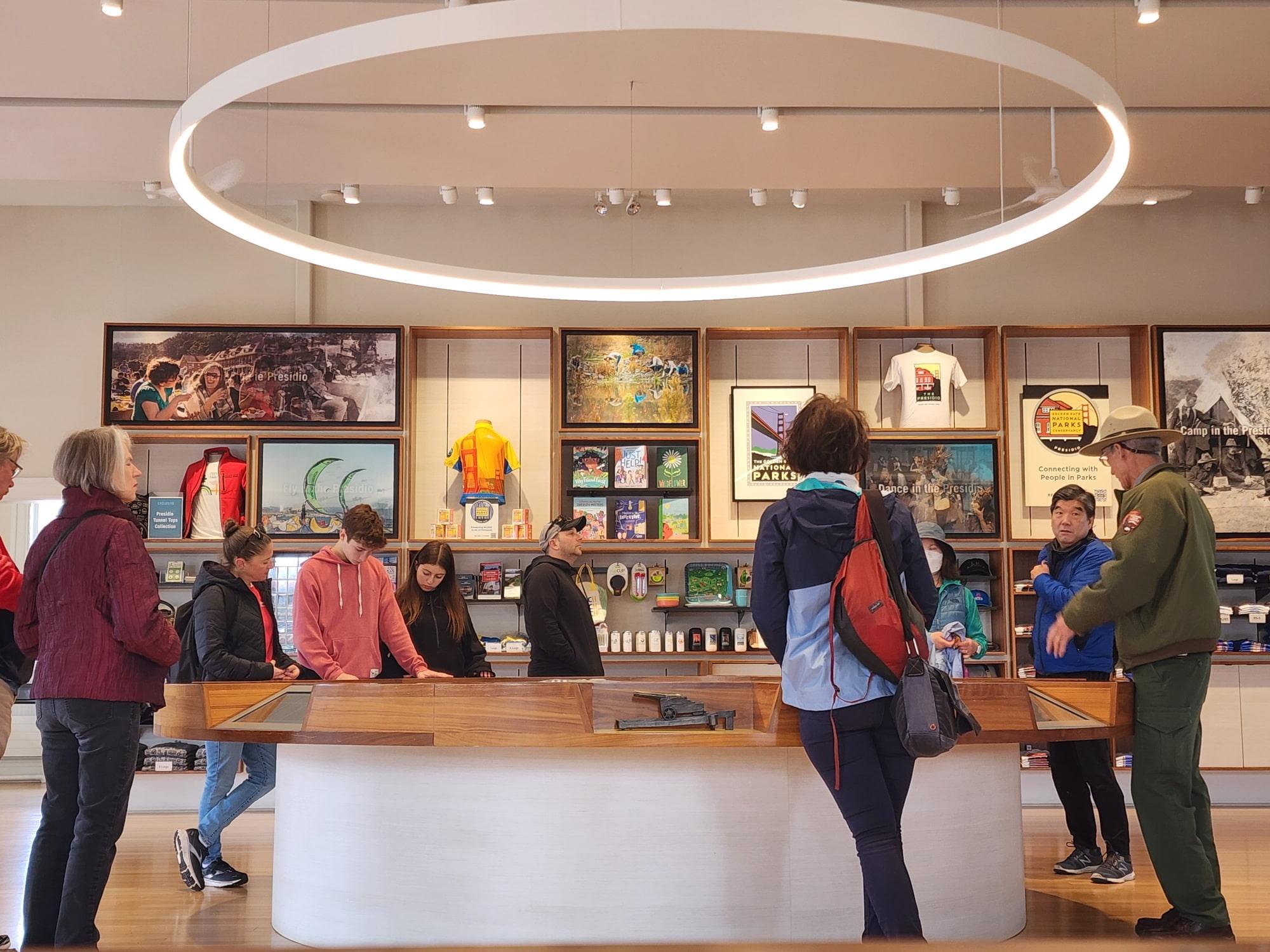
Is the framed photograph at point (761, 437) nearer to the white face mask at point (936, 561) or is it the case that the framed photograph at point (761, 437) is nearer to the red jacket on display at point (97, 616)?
the white face mask at point (936, 561)

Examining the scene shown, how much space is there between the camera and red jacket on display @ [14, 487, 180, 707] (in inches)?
116

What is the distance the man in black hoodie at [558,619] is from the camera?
4.82 meters

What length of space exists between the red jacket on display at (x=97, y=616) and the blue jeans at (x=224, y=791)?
1.36 m

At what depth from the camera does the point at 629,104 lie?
5188 millimetres

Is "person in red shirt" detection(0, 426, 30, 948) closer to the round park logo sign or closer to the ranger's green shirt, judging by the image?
the ranger's green shirt

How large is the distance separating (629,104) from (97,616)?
3.32 meters

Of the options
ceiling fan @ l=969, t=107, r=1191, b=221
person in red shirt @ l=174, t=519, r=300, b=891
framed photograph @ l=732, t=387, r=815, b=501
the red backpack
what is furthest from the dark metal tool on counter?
framed photograph @ l=732, t=387, r=815, b=501

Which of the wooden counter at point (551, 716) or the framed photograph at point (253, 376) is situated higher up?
the framed photograph at point (253, 376)

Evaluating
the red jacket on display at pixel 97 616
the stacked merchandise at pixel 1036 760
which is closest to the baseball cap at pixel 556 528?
the red jacket on display at pixel 97 616

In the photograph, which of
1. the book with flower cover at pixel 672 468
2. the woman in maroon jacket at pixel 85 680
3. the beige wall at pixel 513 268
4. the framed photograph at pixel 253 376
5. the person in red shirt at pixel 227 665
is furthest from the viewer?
the beige wall at pixel 513 268

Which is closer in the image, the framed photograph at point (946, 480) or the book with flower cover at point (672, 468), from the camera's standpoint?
the framed photograph at point (946, 480)

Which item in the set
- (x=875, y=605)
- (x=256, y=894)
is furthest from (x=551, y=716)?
(x=256, y=894)

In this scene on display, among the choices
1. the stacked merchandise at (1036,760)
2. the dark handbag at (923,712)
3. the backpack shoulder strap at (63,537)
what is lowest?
the stacked merchandise at (1036,760)

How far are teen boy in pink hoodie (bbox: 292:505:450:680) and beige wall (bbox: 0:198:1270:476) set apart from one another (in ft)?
10.1
